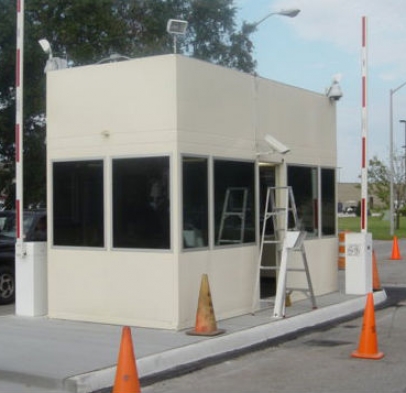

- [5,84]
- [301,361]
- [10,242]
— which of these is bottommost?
[301,361]

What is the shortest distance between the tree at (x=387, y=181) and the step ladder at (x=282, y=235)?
122ft

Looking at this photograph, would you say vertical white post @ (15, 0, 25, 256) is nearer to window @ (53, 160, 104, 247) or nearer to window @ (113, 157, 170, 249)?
window @ (53, 160, 104, 247)

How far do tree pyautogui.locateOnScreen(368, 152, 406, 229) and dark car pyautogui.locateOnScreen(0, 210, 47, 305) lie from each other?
37.3 metres

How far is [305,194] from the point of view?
40.7 ft

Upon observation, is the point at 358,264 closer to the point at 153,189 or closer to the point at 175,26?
the point at 153,189

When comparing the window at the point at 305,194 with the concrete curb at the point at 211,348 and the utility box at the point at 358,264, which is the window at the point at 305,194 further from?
the concrete curb at the point at 211,348

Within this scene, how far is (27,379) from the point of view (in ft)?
23.1

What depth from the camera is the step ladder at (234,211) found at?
10.2m

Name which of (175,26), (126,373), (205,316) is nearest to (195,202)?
(205,316)

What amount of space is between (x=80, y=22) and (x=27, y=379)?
78.8 ft

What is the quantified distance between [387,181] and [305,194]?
3852 cm

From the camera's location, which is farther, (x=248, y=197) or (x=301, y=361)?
(x=248, y=197)

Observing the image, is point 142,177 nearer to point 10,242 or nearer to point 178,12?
point 10,242

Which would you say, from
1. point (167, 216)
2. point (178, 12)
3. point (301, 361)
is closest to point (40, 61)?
point (178, 12)
